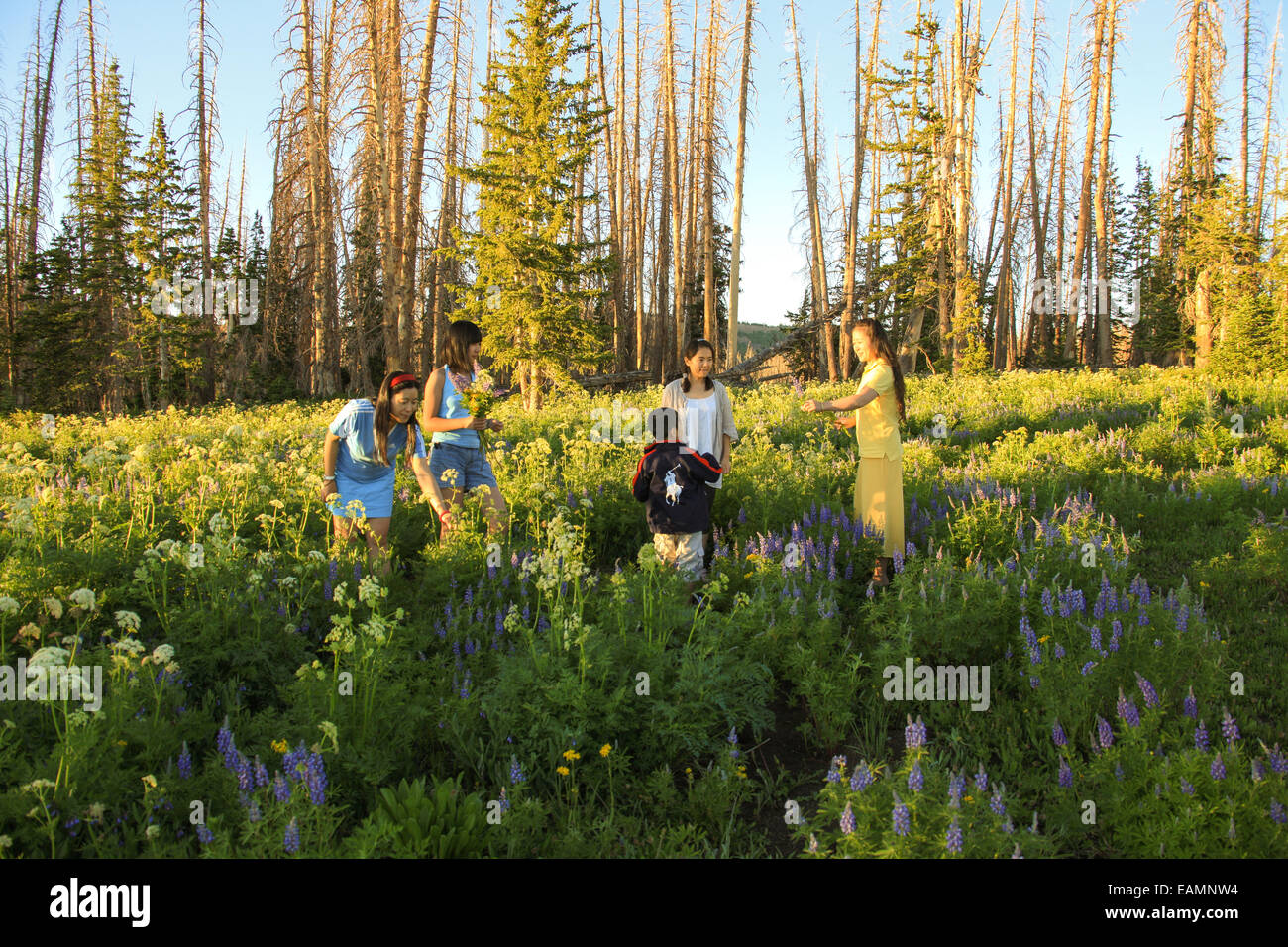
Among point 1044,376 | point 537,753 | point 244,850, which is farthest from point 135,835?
point 1044,376

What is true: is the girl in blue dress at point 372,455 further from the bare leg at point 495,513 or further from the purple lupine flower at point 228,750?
the purple lupine flower at point 228,750

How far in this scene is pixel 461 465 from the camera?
616 centimetres

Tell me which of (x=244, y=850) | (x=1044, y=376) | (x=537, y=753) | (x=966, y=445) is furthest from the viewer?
(x=1044, y=376)

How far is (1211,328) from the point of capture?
21453 millimetres

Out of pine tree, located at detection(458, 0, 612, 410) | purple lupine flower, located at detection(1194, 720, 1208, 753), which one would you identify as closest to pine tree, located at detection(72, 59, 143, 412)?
pine tree, located at detection(458, 0, 612, 410)

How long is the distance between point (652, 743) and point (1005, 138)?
38.9 m

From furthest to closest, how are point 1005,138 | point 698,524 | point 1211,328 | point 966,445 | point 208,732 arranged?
point 1005,138 < point 1211,328 < point 966,445 < point 698,524 < point 208,732

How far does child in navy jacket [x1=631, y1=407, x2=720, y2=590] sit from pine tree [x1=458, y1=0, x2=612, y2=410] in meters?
12.0

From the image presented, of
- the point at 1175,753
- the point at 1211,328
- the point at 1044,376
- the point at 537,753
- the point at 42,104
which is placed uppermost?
the point at 42,104

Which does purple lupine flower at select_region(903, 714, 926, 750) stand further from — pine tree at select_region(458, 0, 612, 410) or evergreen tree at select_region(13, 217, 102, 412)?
evergreen tree at select_region(13, 217, 102, 412)

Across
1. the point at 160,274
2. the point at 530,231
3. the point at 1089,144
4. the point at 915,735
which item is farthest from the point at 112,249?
the point at 1089,144

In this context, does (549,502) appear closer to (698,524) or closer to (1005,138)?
(698,524)

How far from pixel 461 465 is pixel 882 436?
367 cm

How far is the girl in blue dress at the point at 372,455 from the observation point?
555 centimetres
